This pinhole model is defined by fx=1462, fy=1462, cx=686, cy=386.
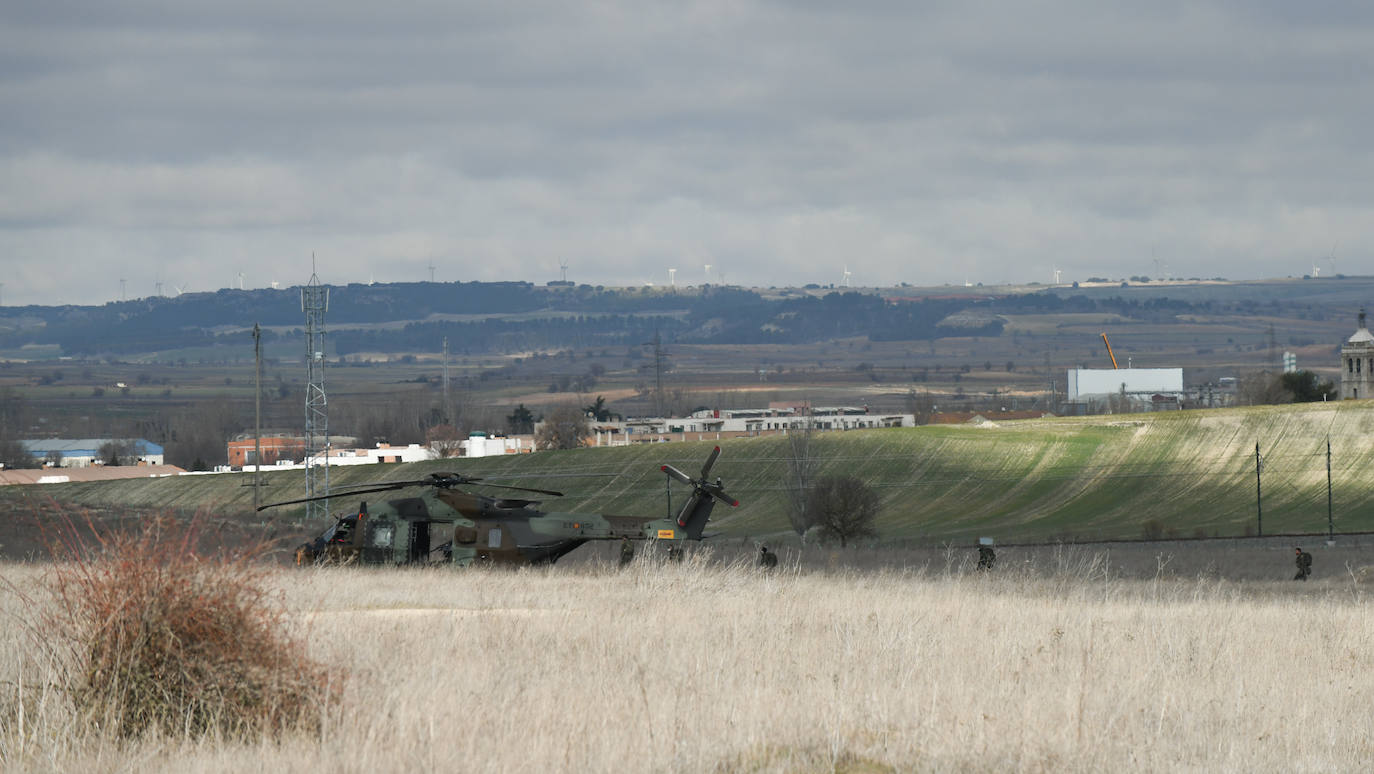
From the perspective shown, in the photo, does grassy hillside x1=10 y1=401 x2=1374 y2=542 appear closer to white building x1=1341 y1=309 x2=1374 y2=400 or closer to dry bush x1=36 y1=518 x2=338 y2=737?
white building x1=1341 y1=309 x2=1374 y2=400

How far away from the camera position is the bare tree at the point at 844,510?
282 ft

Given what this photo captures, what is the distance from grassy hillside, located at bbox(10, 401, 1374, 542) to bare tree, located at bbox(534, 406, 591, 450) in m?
40.8

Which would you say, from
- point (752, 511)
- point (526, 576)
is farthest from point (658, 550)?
point (752, 511)

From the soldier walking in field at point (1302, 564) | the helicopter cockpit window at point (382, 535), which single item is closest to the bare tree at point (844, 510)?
the soldier walking in field at point (1302, 564)

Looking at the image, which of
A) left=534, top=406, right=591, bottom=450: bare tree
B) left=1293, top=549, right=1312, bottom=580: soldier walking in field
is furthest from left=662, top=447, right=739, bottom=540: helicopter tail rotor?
left=534, top=406, right=591, bottom=450: bare tree

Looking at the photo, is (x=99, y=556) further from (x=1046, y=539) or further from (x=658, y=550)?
(x=1046, y=539)

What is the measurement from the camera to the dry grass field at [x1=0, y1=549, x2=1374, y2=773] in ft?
37.4

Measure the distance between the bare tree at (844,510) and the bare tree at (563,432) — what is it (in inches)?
3975

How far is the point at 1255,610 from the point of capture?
24.8 meters

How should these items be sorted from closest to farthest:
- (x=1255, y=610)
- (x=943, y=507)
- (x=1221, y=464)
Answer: (x=1255, y=610) → (x=943, y=507) → (x=1221, y=464)

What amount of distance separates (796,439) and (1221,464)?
110 feet

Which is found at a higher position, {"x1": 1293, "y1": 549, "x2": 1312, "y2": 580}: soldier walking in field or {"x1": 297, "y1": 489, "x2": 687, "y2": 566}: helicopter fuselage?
{"x1": 297, "y1": 489, "x2": 687, "y2": 566}: helicopter fuselage

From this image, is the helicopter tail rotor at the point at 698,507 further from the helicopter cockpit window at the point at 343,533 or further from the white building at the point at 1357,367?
the white building at the point at 1357,367

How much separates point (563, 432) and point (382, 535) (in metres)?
154
